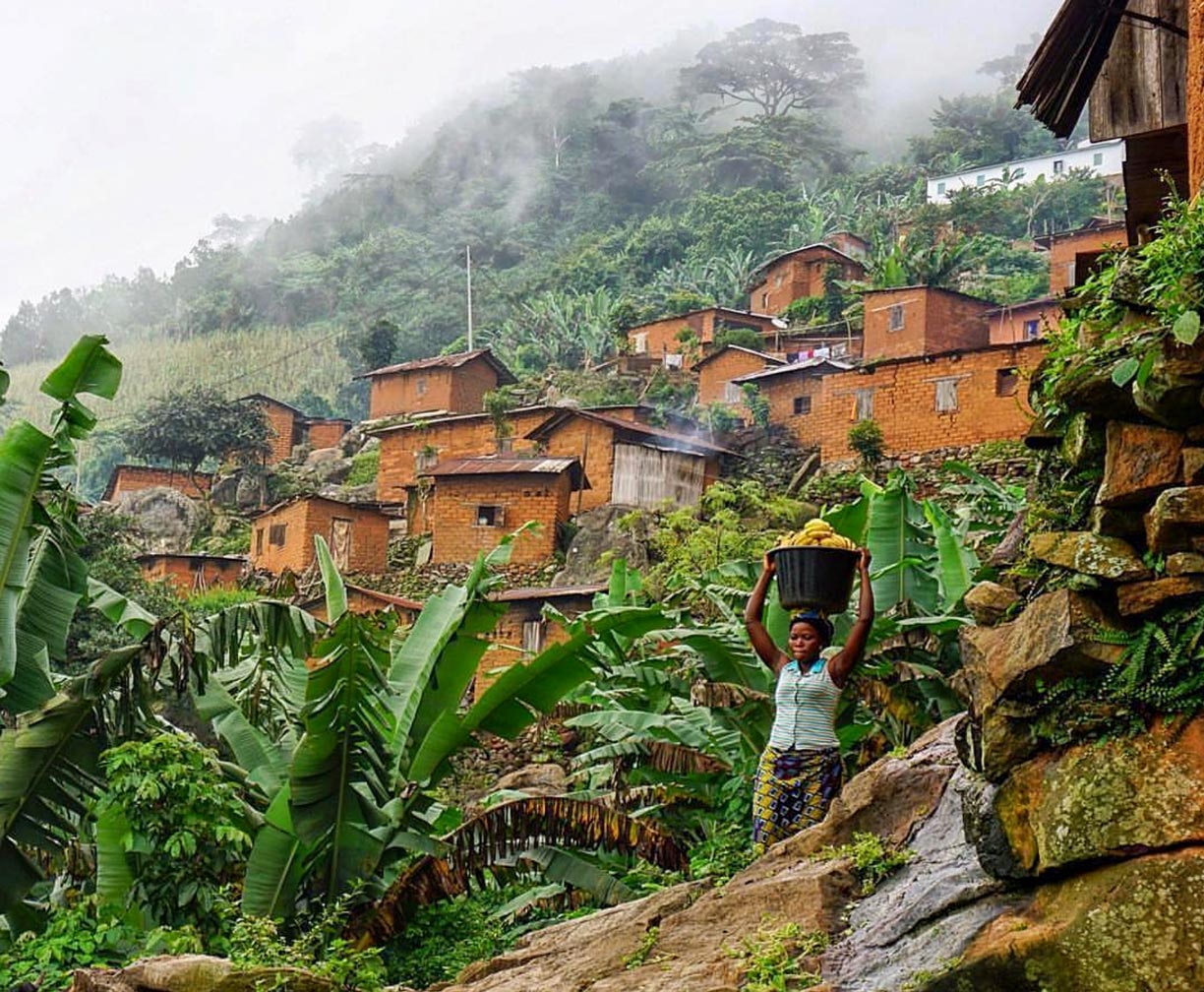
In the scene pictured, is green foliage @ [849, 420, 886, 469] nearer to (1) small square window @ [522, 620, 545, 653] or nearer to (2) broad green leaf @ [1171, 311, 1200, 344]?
(1) small square window @ [522, 620, 545, 653]

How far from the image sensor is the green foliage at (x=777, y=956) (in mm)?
4750

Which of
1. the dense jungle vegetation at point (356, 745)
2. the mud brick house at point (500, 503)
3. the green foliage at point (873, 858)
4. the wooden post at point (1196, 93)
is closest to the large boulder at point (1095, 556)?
the green foliage at point (873, 858)

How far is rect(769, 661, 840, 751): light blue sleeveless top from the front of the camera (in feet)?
22.3

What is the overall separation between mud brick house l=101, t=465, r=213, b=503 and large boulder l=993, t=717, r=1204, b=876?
4157 centimetres

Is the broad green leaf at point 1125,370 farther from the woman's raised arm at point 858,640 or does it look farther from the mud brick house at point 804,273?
the mud brick house at point 804,273

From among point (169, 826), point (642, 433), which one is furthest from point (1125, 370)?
point (642, 433)

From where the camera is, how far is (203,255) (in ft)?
322

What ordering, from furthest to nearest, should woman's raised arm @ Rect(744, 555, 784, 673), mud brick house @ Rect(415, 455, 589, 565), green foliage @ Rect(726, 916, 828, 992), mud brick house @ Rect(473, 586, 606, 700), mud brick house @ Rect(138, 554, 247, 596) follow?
mud brick house @ Rect(138, 554, 247, 596) < mud brick house @ Rect(415, 455, 589, 565) < mud brick house @ Rect(473, 586, 606, 700) < woman's raised arm @ Rect(744, 555, 784, 673) < green foliage @ Rect(726, 916, 828, 992)

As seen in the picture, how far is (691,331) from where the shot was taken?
153 feet

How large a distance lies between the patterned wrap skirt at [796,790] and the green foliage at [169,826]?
Answer: 335 cm

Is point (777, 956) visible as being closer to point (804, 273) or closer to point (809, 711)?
point (809, 711)

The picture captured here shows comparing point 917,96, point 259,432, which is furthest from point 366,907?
point 917,96

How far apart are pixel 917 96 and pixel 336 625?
337 ft

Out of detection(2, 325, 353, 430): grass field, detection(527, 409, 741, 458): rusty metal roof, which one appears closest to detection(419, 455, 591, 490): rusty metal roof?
detection(527, 409, 741, 458): rusty metal roof
